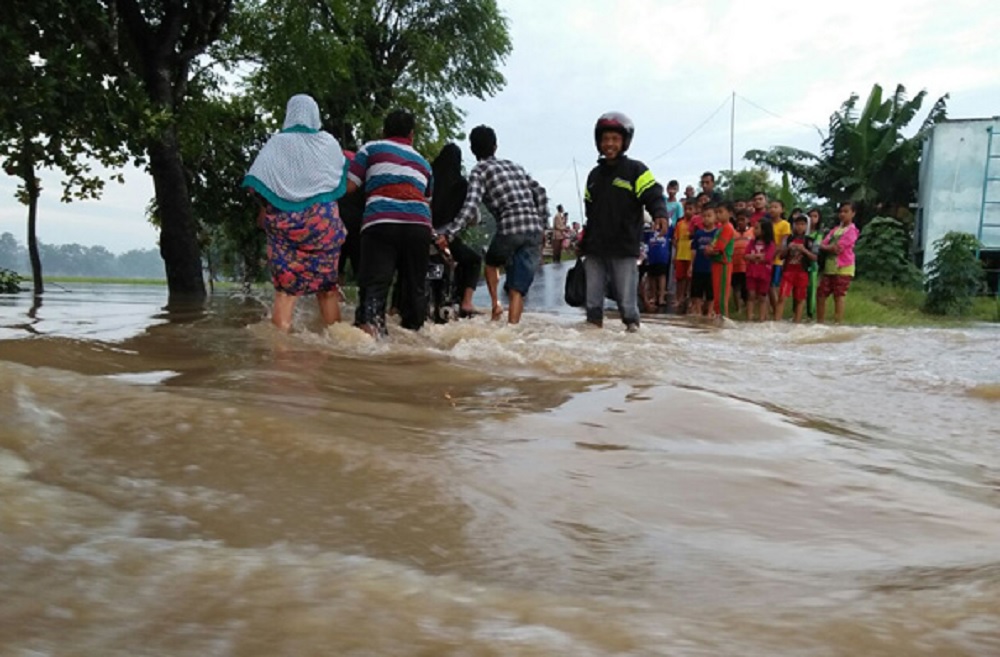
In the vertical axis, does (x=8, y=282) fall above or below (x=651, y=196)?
below

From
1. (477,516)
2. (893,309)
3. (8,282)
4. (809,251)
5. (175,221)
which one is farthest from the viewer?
(893,309)

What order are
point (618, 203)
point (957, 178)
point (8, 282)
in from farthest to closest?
1. point (957, 178)
2. point (8, 282)
3. point (618, 203)

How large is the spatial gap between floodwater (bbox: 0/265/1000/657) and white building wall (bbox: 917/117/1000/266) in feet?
71.0

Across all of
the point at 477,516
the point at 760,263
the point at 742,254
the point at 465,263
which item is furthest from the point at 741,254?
the point at 477,516

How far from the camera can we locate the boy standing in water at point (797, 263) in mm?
11016

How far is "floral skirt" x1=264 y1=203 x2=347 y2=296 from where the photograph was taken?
5301 mm

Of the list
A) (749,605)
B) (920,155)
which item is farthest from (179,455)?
(920,155)

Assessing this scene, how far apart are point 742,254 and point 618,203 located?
5.12m

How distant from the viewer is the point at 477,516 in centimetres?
169

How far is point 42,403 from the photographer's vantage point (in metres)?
2.31

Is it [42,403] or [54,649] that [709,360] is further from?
[54,649]

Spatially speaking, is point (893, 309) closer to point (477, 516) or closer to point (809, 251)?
point (809, 251)

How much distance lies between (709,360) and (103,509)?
4.01m

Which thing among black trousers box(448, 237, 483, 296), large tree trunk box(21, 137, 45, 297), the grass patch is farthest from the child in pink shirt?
large tree trunk box(21, 137, 45, 297)
